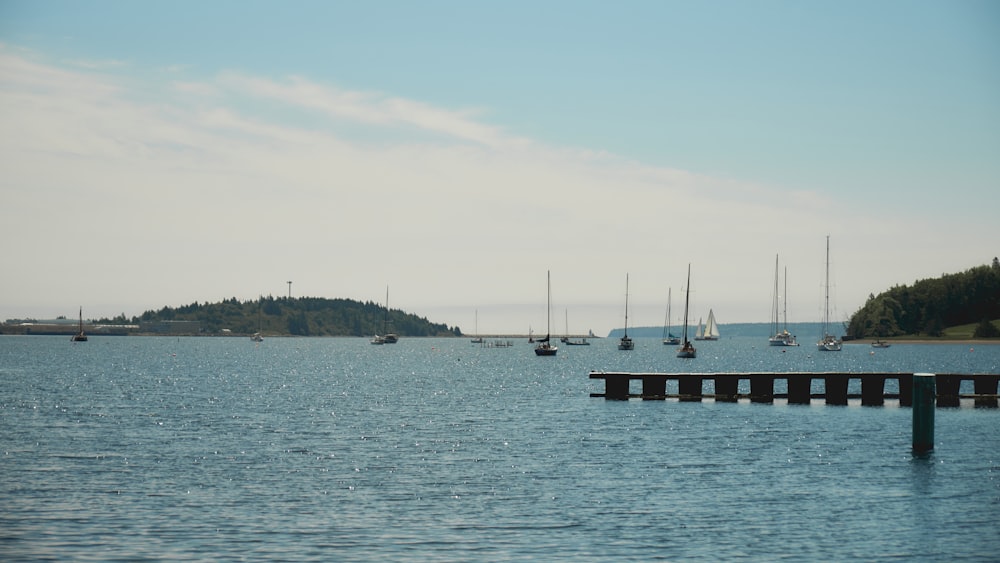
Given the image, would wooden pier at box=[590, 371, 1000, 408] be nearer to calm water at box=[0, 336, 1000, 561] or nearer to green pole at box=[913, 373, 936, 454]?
calm water at box=[0, 336, 1000, 561]

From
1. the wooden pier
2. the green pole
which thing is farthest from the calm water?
the green pole

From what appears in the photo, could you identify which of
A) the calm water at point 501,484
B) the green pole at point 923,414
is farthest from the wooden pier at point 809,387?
the green pole at point 923,414

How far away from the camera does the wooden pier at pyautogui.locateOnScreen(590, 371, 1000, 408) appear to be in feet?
225

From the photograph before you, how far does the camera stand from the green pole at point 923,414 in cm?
4841

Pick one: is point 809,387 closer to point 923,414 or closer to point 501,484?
point 923,414

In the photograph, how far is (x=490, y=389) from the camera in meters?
104

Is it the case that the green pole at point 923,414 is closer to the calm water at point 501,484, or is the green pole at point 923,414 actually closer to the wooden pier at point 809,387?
the calm water at point 501,484

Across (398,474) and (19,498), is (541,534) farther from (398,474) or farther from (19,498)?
(19,498)

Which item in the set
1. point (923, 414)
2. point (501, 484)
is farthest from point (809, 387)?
point (501, 484)

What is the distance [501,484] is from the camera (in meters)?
39.4

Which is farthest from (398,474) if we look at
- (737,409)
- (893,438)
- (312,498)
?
(737,409)

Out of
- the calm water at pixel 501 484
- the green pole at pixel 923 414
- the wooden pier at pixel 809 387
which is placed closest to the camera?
the calm water at pixel 501 484

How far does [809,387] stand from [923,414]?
69.3 ft

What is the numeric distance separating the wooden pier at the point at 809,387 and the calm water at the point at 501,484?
1.31 meters
